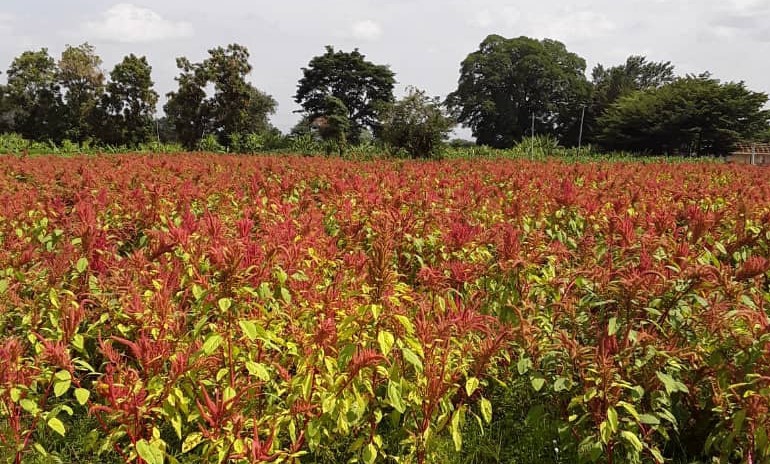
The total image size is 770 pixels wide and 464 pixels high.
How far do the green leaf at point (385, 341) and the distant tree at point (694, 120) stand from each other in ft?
115

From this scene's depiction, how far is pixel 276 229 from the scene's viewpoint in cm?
276

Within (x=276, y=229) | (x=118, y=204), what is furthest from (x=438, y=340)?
(x=118, y=204)

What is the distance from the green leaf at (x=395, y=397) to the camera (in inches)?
66.7

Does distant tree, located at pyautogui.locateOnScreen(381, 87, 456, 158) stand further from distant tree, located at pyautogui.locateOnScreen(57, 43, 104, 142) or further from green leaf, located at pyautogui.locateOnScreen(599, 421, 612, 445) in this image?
distant tree, located at pyautogui.locateOnScreen(57, 43, 104, 142)

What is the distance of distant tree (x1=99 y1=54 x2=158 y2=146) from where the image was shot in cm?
3472

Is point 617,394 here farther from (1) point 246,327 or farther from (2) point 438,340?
(1) point 246,327

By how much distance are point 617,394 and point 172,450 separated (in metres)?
1.75

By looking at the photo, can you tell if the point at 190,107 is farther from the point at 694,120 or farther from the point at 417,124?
the point at 694,120

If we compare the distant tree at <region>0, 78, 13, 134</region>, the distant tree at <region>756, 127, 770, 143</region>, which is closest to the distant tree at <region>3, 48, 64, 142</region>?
the distant tree at <region>0, 78, 13, 134</region>

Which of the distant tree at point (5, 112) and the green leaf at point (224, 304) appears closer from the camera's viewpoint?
the green leaf at point (224, 304)

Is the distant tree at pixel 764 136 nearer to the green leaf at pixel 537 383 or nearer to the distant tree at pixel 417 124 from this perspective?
the distant tree at pixel 417 124

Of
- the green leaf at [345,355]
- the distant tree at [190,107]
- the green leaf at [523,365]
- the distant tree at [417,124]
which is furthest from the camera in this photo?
the distant tree at [190,107]

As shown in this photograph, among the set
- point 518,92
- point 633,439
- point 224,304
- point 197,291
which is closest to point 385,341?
point 224,304

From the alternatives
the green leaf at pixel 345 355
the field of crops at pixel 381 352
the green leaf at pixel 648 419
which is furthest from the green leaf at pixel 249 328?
the green leaf at pixel 648 419
